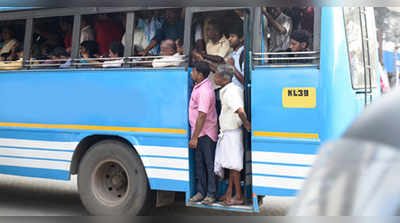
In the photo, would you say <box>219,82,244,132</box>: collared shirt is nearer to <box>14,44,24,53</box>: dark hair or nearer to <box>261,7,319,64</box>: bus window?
<box>261,7,319,64</box>: bus window

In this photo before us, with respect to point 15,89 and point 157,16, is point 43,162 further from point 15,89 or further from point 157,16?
point 157,16

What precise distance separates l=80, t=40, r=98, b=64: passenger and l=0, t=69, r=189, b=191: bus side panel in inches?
5.9

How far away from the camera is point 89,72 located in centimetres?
648

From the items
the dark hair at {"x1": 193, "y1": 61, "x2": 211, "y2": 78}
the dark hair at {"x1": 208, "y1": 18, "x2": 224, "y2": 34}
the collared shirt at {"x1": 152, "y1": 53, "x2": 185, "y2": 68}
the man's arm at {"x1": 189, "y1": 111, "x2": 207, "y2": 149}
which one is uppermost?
the dark hair at {"x1": 208, "y1": 18, "x2": 224, "y2": 34}

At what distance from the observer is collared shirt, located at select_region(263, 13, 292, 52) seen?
5.40 m

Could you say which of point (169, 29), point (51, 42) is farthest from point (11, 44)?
point (169, 29)

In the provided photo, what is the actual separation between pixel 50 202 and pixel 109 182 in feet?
5.67

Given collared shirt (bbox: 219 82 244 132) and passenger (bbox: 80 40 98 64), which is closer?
collared shirt (bbox: 219 82 244 132)

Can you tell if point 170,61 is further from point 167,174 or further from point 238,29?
point 167,174

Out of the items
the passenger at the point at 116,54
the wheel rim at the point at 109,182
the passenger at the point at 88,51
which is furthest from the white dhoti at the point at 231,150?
the passenger at the point at 88,51

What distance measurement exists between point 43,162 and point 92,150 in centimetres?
67

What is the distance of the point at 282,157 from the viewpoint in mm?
5281

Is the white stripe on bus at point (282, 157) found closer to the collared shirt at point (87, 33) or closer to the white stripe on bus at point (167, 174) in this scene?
the white stripe on bus at point (167, 174)

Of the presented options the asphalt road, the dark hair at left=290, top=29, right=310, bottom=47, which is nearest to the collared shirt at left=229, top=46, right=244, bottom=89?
the dark hair at left=290, top=29, right=310, bottom=47
